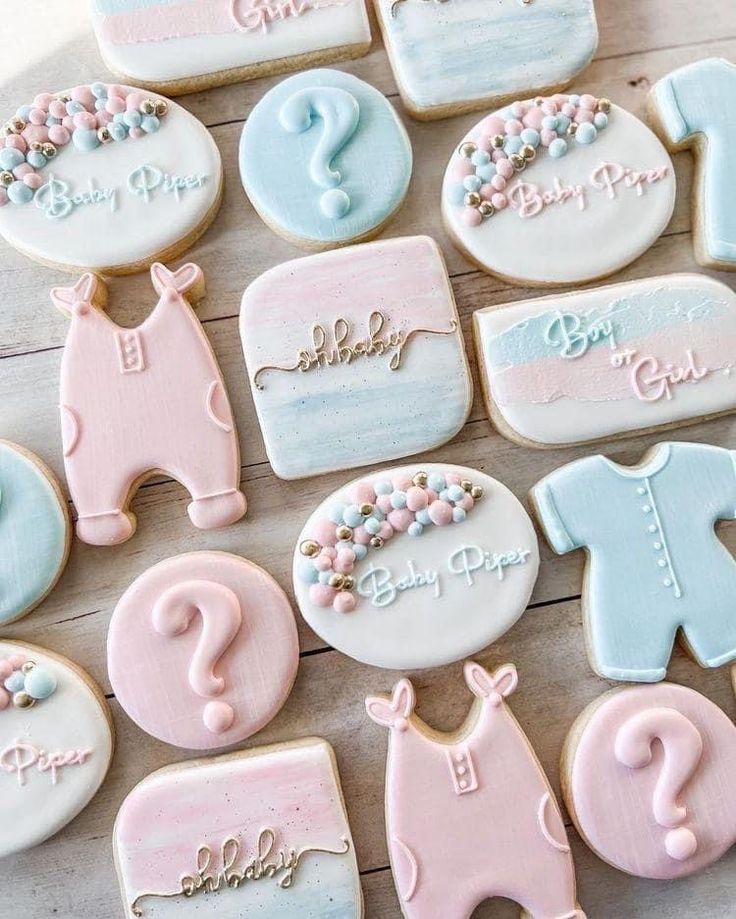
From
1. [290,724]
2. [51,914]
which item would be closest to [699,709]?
[290,724]

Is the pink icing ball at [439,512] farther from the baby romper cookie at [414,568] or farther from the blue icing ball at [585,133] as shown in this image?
the blue icing ball at [585,133]

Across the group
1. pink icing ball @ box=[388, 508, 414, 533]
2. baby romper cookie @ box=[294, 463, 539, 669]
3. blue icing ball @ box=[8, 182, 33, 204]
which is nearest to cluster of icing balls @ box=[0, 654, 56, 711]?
baby romper cookie @ box=[294, 463, 539, 669]

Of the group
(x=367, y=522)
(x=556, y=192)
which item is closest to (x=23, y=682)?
(x=367, y=522)

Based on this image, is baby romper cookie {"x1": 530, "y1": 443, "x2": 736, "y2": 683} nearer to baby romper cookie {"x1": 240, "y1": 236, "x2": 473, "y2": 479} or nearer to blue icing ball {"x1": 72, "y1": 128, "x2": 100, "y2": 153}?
baby romper cookie {"x1": 240, "y1": 236, "x2": 473, "y2": 479}

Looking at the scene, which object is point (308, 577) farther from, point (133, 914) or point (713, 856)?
point (713, 856)

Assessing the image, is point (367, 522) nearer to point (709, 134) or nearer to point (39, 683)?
point (39, 683)

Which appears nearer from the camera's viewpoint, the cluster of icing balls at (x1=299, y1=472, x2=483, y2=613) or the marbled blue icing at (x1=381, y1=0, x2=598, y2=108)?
the cluster of icing balls at (x1=299, y1=472, x2=483, y2=613)
